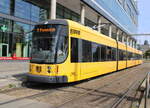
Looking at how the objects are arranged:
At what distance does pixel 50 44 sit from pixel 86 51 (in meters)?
3.01

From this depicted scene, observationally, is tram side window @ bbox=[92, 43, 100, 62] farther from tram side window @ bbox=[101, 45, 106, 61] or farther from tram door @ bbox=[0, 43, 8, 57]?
tram door @ bbox=[0, 43, 8, 57]

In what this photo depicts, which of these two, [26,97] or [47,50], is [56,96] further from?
[47,50]

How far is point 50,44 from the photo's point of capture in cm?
1037

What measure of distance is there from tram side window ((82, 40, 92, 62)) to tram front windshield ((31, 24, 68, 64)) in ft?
6.22

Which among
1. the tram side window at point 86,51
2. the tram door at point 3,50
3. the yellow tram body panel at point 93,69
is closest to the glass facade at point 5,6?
the tram door at point 3,50

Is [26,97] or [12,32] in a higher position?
[12,32]

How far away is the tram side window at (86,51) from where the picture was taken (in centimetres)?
1228

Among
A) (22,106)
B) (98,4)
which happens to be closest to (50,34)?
(22,106)

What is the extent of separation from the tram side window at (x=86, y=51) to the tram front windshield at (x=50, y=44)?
1897 mm

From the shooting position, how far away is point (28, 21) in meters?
30.5

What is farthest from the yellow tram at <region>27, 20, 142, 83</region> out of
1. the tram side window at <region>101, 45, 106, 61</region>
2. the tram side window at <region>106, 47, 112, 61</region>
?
the tram side window at <region>106, 47, 112, 61</region>

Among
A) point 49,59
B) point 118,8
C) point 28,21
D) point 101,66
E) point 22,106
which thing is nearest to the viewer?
point 22,106

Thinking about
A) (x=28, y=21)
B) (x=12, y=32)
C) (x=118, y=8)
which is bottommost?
(x=12, y=32)

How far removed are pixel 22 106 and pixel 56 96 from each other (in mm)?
2048
